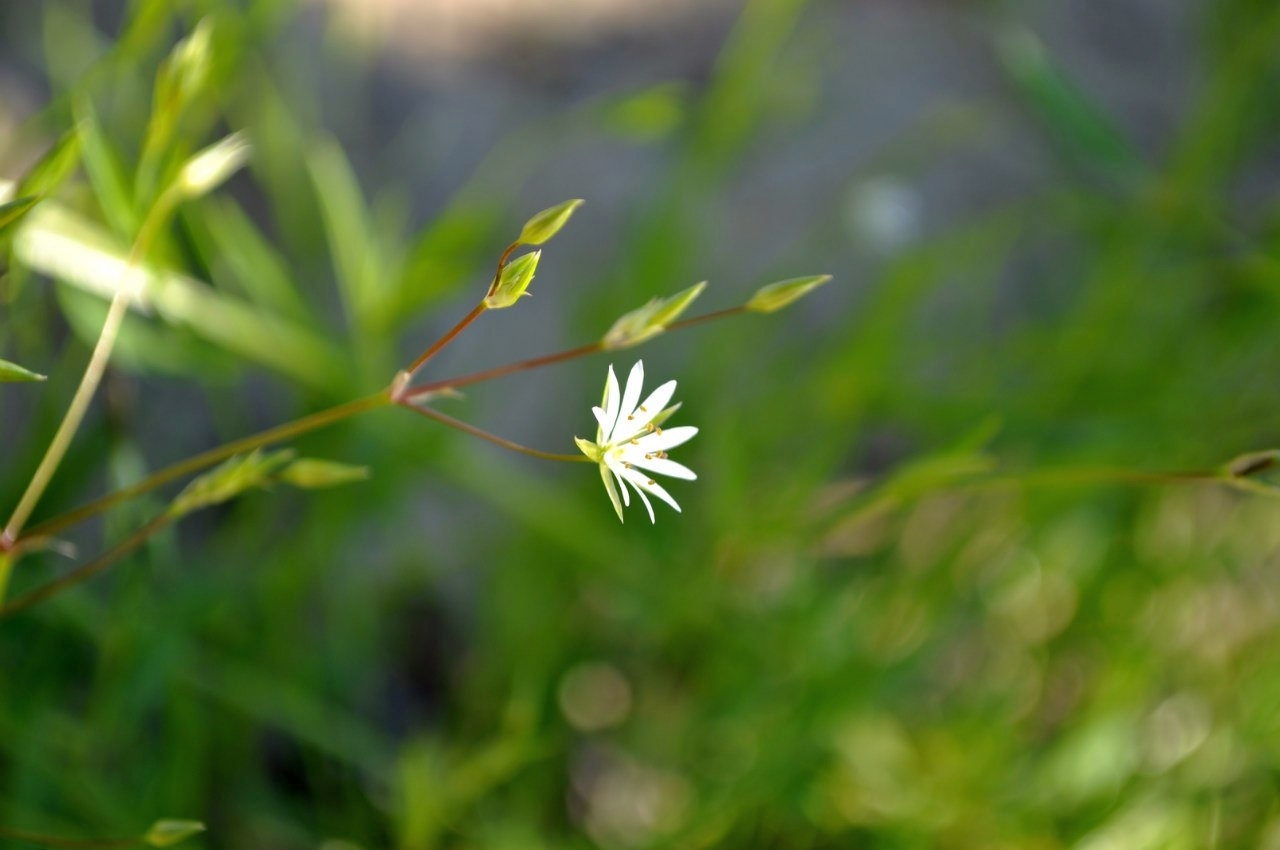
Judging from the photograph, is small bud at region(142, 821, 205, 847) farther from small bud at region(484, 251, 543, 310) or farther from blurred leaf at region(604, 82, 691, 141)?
blurred leaf at region(604, 82, 691, 141)

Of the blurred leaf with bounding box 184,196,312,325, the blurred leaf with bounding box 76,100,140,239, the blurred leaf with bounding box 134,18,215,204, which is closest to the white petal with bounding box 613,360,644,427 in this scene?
the blurred leaf with bounding box 134,18,215,204

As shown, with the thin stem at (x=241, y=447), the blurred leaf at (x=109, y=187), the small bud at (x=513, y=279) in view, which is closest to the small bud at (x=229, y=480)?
the thin stem at (x=241, y=447)

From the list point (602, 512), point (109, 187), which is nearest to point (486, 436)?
point (109, 187)

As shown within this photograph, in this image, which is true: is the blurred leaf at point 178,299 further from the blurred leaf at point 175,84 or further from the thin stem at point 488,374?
the thin stem at point 488,374

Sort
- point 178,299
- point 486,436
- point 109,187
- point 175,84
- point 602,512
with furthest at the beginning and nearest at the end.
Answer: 1. point 602,512
2. point 178,299
3. point 109,187
4. point 175,84
5. point 486,436

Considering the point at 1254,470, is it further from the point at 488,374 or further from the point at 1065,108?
the point at 1065,108

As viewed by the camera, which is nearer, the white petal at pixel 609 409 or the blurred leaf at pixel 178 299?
the white petal at pixel 609 409
